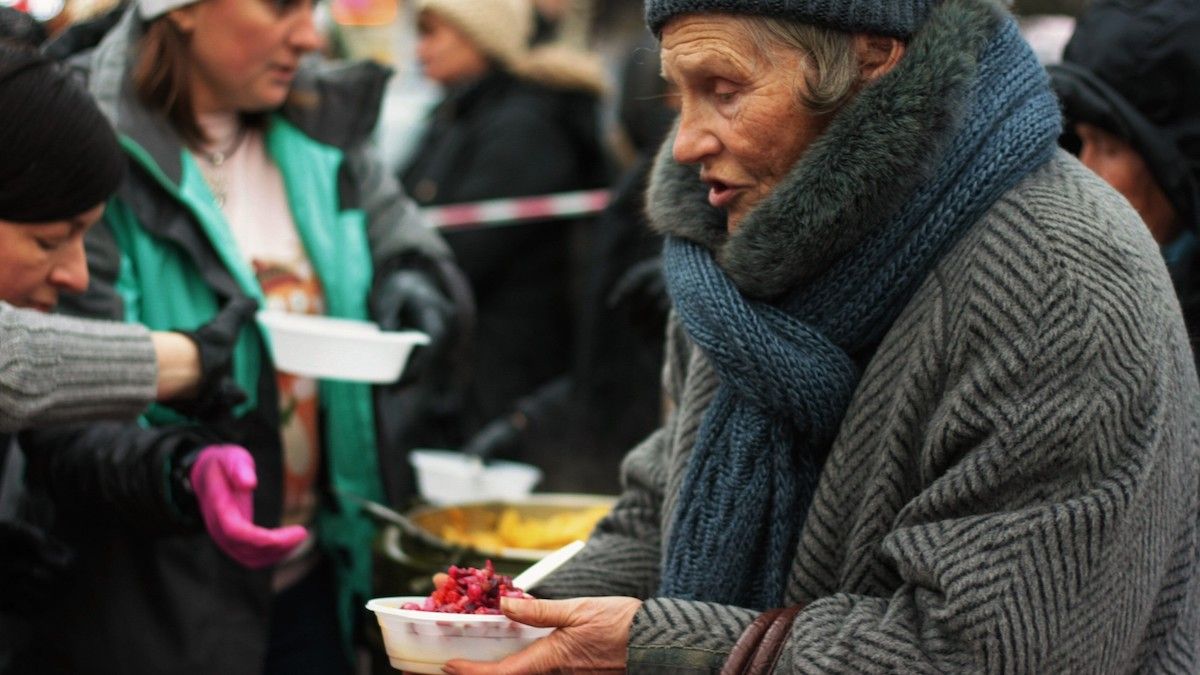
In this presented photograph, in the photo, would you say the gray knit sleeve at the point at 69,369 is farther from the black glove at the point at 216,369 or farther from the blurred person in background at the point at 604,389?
the blurred person in background at the point at 604,389

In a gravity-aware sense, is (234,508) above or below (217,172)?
below

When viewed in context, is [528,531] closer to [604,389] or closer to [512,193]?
[604,389]

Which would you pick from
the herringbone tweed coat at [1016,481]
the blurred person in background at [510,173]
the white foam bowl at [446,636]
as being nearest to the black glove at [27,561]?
the white foam bowl at [446,636]

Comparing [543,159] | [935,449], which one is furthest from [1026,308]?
[543,159]

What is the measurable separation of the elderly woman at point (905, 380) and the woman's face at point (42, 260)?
122cm

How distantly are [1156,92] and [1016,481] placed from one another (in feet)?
4.23

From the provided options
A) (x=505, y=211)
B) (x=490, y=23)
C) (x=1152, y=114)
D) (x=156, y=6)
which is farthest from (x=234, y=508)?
(x=490, y=23)

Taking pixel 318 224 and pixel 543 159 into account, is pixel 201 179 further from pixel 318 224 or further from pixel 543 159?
pixel 543 159

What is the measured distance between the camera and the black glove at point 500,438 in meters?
5.01

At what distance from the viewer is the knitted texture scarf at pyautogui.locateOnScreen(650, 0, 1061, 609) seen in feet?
6.32

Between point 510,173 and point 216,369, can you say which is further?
point 510,173

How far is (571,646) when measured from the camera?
6.51 ft

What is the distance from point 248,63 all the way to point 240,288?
55 centimetres

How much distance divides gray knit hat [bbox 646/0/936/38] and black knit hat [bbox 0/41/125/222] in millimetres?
1303
